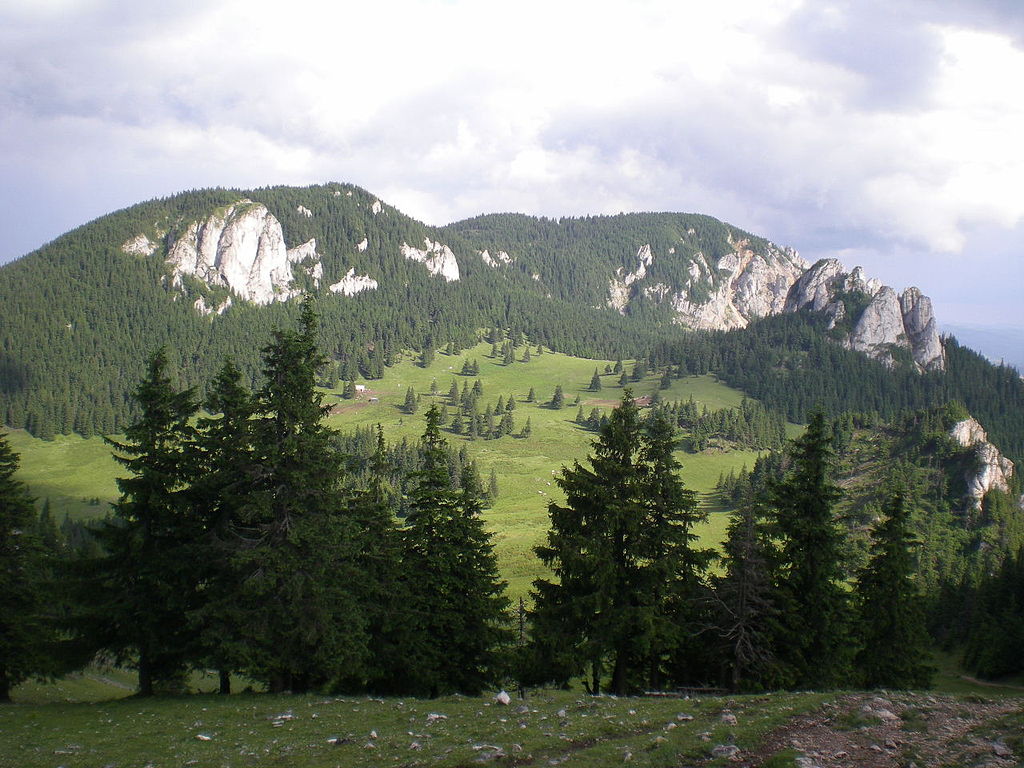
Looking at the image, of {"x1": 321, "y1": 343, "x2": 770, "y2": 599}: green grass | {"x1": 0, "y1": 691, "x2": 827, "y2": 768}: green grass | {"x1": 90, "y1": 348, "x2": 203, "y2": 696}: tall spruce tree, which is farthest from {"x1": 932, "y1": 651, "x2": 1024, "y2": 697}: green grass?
{"x1": 90, "y1": 348, "x2": 203, "y2": 696}: tall spruce tree

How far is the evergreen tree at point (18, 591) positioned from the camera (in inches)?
1030

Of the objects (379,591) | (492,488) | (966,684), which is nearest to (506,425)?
(492,488)

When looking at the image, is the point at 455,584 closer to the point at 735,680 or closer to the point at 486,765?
the point at 735,680

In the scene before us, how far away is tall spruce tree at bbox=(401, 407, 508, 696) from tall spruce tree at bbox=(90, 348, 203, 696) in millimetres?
8573

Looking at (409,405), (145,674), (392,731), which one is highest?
(409,405)

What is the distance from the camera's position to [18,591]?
27.0 metres

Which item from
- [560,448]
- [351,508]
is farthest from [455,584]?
[560,448]

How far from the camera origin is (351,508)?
29641 millimetres

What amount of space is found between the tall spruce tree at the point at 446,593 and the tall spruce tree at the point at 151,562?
857cm

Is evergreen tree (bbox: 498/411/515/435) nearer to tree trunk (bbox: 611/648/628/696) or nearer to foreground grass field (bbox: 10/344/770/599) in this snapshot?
foreground grass field (bbox: 10/344/770/599)

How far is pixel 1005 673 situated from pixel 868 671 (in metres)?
32.5

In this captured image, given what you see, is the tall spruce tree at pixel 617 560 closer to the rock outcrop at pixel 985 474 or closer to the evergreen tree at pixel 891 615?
the evergreen tree at pixel 891 615

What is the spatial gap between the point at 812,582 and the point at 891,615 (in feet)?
32.4

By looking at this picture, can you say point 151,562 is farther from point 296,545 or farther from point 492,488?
point 492,488
